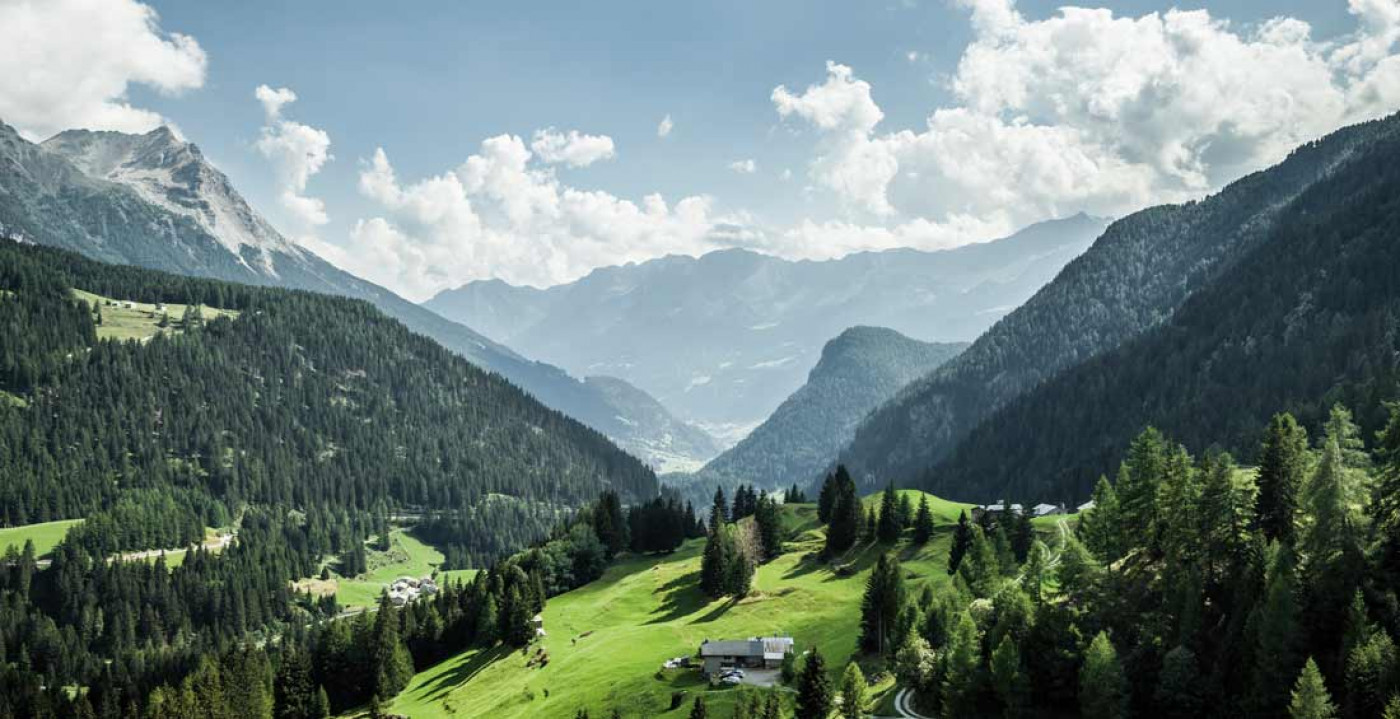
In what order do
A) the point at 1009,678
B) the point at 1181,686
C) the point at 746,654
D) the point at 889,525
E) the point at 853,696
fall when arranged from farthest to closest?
the point at 889,525 → the point at 746,654 → the point at 853,696 → the point at 1009,678 → the point at 1181,686

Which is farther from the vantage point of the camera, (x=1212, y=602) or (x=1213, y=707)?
(x=1212, y=602)

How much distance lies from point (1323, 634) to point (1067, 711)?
2003cm

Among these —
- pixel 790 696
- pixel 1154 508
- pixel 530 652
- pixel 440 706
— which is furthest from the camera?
pixel 530 652

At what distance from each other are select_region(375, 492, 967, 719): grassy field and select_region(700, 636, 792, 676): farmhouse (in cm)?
267

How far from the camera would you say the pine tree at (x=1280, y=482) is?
240ft

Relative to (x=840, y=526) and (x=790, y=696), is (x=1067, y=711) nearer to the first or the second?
(x=790, y=696)

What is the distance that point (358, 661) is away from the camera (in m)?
146

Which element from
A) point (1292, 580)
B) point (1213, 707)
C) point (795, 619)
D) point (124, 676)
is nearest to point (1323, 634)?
point (1292, 580)

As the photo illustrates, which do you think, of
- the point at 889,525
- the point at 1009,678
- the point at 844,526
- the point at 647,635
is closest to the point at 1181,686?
the point at 1009,678

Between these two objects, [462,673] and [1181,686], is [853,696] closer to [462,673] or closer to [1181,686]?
[1181,686]

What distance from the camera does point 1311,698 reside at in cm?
5409

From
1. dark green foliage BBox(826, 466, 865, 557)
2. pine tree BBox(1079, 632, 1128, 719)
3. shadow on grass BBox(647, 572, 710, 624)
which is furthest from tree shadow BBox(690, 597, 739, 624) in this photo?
Result: pine tree BBox(1079, 632, 1128, 719)

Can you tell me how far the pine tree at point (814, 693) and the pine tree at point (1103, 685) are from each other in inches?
927

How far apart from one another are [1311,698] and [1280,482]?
24.7 m
